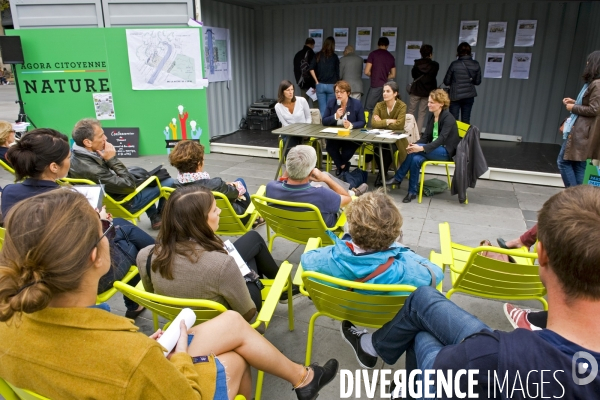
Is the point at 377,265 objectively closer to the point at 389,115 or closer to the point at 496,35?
the point at 389,115

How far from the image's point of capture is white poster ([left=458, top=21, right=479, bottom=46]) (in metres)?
7.55

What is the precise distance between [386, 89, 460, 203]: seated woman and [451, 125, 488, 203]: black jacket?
0.67 feet

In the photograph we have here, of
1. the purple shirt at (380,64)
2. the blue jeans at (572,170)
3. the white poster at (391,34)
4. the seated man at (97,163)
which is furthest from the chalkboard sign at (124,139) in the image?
the blue jeans at (572,170)

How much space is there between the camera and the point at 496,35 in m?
A: 7.49

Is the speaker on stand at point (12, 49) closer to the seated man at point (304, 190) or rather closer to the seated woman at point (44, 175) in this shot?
the seated woman at point (44, 175)

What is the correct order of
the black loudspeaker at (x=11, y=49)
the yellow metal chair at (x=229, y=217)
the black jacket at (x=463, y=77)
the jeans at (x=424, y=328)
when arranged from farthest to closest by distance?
1. the black jacket at (x=463, y=77)
2. the black loudspeaker at (x=11, y=49)
3. the yellow metal chair at (x=229, y=217)
4. the jeans at (x=424, y=328)

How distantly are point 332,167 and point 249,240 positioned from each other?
3799 mm

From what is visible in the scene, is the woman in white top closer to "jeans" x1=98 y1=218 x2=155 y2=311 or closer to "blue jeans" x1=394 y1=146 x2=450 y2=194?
"blue jeans" x1=394 y1=146 x2=450 y2=194

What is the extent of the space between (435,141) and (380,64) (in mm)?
3196

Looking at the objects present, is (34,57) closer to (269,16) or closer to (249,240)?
(269,16)

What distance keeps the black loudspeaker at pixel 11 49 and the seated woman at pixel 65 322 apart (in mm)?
6666

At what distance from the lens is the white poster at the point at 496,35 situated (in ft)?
Answer: 24.4

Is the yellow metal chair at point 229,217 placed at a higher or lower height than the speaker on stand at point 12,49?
lower

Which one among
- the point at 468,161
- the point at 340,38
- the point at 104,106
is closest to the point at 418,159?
the point at 468,161
